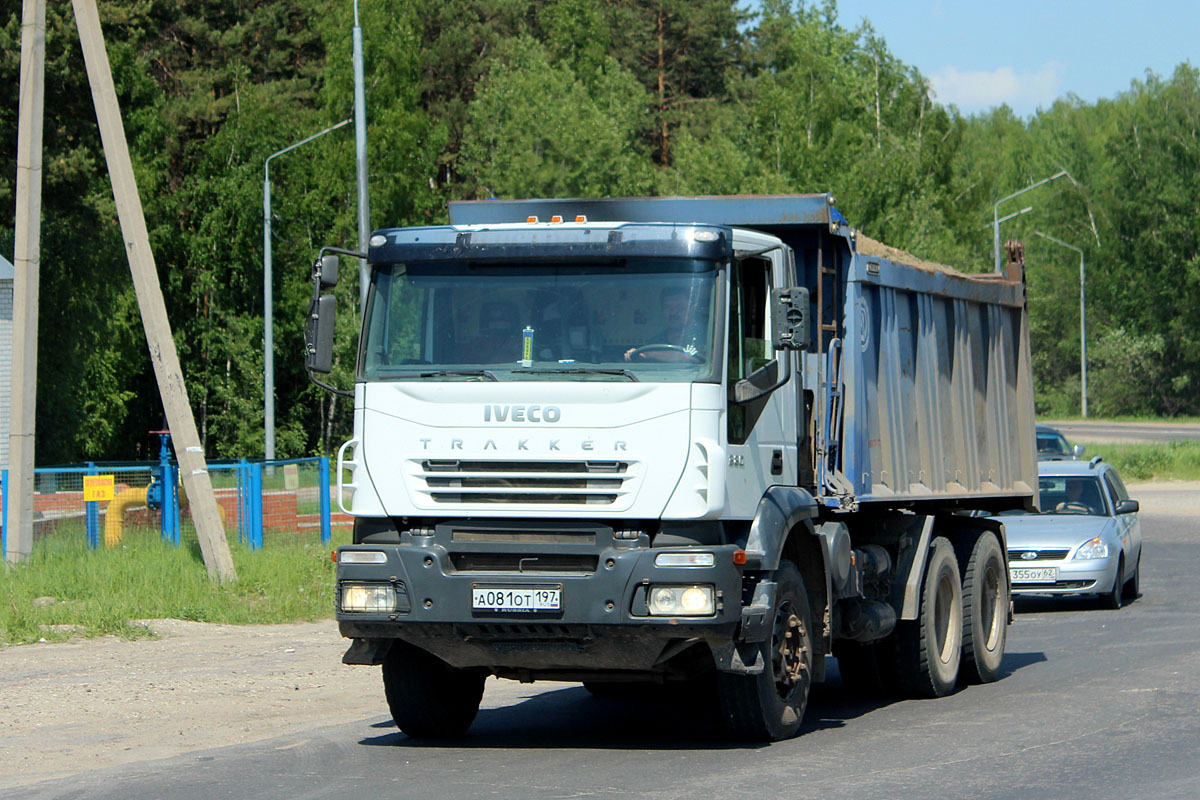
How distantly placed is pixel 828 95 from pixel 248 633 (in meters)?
43.6

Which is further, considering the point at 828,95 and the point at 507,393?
the point at 828,95

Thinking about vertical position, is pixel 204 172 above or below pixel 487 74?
below

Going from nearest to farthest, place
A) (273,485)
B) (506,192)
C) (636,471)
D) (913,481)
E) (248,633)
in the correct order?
1. (636,471)
2. (913,481)
3. (248,633)
4. (273,485)
5. (506,192)

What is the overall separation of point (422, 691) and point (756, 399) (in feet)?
8.63

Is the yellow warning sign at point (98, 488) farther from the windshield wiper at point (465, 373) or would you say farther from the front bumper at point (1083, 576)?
the windshield wiper at point (465, 373)

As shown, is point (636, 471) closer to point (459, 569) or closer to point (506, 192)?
point (459, 569)

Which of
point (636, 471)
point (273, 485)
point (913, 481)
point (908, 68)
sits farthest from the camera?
point (908, 68)

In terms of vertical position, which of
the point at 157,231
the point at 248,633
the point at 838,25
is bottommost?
the point at 248,633

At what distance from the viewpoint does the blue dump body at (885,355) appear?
10383mm

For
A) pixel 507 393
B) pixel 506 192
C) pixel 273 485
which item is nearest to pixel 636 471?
pixel 507 393

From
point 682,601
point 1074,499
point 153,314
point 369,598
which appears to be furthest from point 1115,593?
point 369,598

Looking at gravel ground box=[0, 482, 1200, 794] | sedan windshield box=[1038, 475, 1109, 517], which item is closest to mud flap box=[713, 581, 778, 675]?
Result: gravel ground box=[0, 482, 1200, 794]

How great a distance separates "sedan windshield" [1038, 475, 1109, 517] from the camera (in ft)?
61.3

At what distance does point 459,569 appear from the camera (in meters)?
8.84
